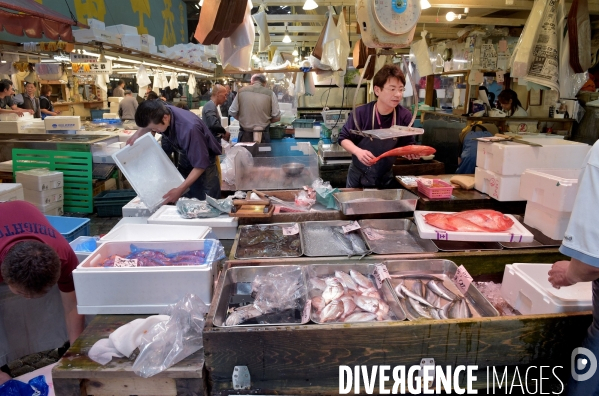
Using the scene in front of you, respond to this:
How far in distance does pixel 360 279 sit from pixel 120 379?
1.33 meters

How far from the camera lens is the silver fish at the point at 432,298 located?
2109 mm

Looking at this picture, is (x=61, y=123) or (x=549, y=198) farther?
(x=61, y=123)

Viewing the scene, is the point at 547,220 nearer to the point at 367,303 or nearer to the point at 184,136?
the point at 367,303

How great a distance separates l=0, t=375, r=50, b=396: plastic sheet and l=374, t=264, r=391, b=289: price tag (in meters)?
1.98

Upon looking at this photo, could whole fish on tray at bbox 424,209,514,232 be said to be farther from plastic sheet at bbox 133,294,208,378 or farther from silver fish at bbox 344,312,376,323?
plastic sheet at bbox 133,294,208,378

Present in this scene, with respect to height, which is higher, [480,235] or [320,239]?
[480,235]

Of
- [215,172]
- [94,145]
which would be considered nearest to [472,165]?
[215,172]

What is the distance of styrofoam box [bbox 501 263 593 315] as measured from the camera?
1.90 meters

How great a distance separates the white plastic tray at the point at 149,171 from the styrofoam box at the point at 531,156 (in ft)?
9.11

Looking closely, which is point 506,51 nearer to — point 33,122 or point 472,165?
point 472,165

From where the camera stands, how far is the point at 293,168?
15.3ft

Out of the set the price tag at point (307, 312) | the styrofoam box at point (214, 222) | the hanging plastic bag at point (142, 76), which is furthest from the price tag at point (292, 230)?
the hanging plastic bag at point (142, 76)

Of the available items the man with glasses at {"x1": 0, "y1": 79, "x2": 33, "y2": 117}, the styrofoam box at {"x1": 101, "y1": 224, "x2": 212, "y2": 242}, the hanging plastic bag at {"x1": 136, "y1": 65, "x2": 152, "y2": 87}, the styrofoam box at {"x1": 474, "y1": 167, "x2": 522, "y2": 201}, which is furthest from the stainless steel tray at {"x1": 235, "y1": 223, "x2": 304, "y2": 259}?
the man with glasses at {"x1": 0, "y1": 79, "x2": 33, "y2": 117}

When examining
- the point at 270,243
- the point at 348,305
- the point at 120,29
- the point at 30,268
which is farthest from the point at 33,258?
the point at 120,29
